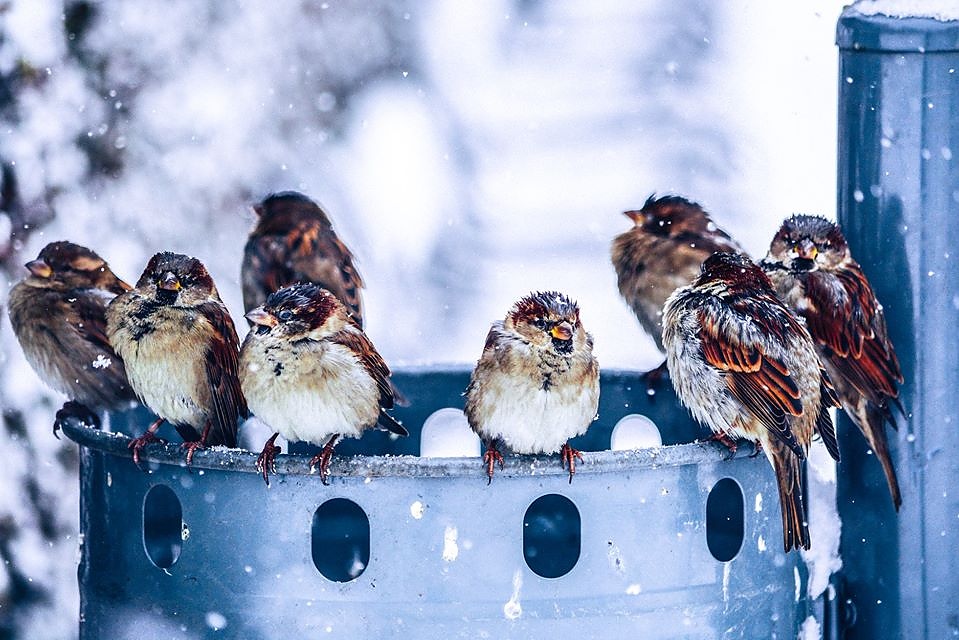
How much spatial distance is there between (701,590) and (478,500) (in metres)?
0.60

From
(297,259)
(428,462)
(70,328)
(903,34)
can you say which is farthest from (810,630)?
(70,328)

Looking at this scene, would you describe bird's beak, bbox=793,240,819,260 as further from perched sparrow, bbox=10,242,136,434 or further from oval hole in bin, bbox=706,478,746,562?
perched sparrow, bbox=10,242,136,434

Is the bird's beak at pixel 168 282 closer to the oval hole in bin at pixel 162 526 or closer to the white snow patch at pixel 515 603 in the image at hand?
the oval hole in bin at pixel 162 526

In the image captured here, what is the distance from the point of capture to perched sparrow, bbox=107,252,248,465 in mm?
4367

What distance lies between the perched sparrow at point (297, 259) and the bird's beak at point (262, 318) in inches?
40.7

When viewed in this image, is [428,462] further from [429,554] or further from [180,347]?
[180,347]

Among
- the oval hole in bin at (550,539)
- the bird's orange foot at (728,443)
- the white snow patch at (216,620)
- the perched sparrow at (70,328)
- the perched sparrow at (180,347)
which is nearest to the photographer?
the white snow patch at (216,620)

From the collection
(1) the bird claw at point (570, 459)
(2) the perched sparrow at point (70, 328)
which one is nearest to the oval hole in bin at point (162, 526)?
(2) the perched sparrow at point (70, 328)

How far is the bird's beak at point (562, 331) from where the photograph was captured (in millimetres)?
Result: 4039

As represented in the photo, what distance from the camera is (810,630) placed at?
4.31 metres

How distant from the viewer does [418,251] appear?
8.30 meters

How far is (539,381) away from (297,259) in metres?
1.61

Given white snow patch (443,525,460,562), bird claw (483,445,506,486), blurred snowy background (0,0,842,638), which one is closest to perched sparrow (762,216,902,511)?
bird claw (483,445,506,486)

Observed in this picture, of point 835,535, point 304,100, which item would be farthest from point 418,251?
point 835,535
